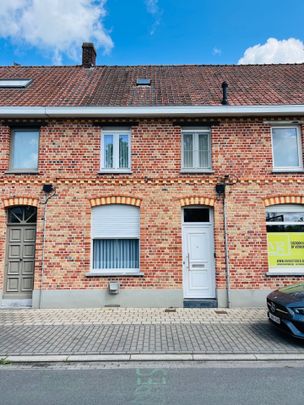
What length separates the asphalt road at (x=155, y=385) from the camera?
4094 mm

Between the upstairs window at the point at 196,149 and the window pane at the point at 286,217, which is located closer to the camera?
the window pane at the point at 286,217

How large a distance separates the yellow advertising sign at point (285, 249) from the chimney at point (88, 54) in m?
10.4

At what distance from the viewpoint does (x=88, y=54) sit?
14.1m

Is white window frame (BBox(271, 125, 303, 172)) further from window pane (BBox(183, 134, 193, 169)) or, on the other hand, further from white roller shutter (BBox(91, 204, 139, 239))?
white roller shutter (BBox(91, 204, 139, 239))

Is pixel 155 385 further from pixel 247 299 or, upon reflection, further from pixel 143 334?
pixel 247 299

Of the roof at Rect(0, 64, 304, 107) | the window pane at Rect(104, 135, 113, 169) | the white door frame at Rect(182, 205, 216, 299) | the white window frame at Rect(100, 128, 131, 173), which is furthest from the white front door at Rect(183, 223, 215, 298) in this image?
the roof at Rect(0, 64, 304, 107)

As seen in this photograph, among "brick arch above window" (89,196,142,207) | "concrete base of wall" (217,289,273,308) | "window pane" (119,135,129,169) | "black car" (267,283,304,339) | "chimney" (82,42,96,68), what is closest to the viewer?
"black car" (267,283,304,339)

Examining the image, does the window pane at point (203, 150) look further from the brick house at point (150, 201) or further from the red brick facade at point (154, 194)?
the red brick facade at point (154, 194)

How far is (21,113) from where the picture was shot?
30.9ft

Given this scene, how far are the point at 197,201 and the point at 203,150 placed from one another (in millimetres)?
1652

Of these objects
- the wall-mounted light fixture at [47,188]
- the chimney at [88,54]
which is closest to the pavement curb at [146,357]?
the wall-mounted light fixture at [47,188]

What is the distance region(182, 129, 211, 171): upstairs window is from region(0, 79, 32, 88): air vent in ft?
20.4

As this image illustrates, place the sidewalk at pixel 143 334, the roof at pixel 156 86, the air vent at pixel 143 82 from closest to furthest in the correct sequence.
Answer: the sidewalk at pixel 143 334 → the roof at pixel 156 86 → the air vent at pixel 143 82

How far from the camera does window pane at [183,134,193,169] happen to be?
32.1 feet
